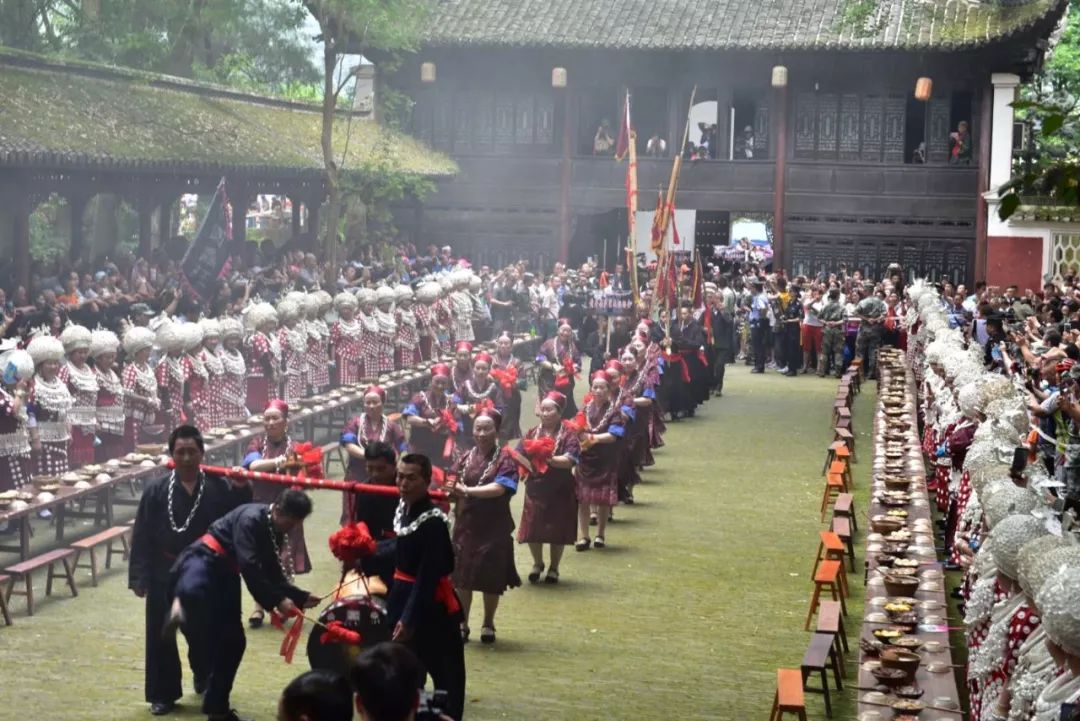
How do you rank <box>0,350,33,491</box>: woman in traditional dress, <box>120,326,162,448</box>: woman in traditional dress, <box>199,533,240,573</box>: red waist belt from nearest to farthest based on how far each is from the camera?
<box>199,533,240,573</box>: red waist belt < <box>0,350,33,491</box>: woman in traditional dress < <box>120,326,162,448</box>: woman in traditional dress

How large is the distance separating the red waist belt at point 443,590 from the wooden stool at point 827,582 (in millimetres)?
3695

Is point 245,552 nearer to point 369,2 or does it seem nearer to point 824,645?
point 824,645

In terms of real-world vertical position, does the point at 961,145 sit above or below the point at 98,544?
above

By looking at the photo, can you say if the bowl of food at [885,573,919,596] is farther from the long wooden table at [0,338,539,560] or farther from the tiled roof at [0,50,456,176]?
the tiled roof at [0,50,456,176]

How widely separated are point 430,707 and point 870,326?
80.8ft

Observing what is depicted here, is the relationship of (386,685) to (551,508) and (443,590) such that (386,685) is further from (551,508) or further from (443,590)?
(551,508)

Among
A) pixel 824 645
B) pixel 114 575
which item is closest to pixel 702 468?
pixel 114 575

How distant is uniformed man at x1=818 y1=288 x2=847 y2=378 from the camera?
3023 centimetres

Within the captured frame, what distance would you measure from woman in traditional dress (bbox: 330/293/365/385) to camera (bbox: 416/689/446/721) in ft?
54.5

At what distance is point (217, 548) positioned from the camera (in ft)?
32.8

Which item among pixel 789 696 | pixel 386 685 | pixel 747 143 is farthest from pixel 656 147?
pixel 386 685

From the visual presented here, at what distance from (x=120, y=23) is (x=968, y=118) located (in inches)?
678

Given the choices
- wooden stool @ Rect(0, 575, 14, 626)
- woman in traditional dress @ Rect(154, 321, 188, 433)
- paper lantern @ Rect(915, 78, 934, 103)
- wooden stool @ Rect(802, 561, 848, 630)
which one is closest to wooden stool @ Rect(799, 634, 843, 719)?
wooden stool @ Rect(802, 561, 848, 630)

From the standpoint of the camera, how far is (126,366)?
55.3ft
